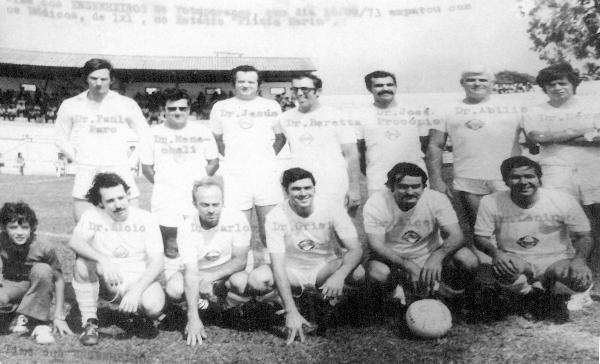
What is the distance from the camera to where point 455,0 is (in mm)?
2164

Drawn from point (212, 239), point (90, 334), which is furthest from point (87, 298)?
point (212, 239)

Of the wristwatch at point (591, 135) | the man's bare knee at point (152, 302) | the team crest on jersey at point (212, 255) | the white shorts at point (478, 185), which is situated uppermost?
the wristwatch at point (591, 135)

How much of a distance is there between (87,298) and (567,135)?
80.3 inches

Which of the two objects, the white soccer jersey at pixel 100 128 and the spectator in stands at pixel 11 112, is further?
the spectator in stands at pixel 11 112

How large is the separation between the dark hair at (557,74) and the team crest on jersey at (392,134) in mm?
601

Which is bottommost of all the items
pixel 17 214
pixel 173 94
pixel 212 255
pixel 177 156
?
pixel 212 255

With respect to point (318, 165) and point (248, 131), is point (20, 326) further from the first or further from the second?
point (318, 165)

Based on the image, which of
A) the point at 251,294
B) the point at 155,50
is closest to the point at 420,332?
the point at 251,294

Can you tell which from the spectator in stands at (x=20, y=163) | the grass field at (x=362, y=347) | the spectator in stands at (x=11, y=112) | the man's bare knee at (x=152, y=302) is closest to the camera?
the grass field at (x=362, y=347)

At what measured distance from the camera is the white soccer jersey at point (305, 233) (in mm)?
2164

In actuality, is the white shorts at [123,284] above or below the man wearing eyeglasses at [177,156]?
below

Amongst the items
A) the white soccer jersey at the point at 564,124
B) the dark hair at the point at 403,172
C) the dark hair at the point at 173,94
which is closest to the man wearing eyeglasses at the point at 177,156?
the dark hair at the point at 173,94

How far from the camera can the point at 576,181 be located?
2256 millimetres

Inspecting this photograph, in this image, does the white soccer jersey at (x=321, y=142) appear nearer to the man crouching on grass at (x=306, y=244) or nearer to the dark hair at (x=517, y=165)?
the man crouching on grass at (x=306, y=244)
